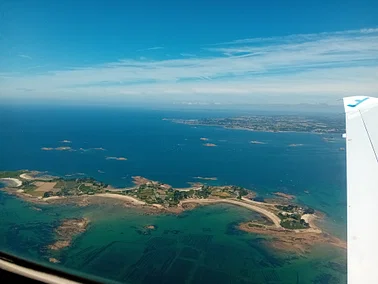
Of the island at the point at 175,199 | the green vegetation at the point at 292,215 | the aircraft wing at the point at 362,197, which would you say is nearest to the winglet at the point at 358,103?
the aircraft wing at the point at 362,197

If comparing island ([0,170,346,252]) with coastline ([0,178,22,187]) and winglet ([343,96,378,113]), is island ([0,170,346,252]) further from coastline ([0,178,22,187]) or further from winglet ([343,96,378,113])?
winglet ([343,96,378,113])

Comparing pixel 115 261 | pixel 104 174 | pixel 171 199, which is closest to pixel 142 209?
pixel 171 199

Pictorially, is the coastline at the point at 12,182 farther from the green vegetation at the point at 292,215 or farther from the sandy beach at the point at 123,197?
the green vegetation at the point at 292,215

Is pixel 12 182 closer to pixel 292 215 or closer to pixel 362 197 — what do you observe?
pixel 292 215

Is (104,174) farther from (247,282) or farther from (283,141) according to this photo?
(283,141)

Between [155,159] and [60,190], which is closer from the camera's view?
[60,190]

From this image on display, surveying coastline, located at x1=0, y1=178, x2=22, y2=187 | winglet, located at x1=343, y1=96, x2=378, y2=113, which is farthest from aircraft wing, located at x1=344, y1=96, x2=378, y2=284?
coastline, located at x1=0, y1=178, x2=22, y2=187

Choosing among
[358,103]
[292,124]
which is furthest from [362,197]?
[292,124]
